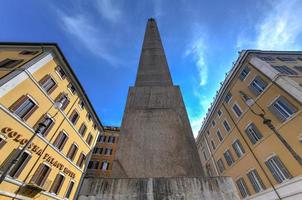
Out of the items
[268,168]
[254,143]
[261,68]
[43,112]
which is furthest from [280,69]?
[43,112]

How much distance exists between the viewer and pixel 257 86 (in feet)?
47.0

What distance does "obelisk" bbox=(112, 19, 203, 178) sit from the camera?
1990mm

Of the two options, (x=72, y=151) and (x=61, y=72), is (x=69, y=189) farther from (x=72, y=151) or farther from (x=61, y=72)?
(x=61, y=72)

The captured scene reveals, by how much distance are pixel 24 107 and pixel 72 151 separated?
700 centimetres

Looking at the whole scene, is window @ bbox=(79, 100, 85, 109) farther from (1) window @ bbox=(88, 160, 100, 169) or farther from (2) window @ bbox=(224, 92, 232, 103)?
(2) window @ bbox=(224, 92, 232, 103)

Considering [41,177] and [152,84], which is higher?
[41,177]

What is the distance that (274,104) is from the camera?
1246cm

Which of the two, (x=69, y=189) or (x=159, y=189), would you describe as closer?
(x=159, y=189)

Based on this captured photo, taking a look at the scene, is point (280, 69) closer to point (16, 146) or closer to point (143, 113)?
point (143, 113)

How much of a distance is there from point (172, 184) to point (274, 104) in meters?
14.6

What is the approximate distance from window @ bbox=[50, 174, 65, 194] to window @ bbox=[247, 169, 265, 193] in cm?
1754

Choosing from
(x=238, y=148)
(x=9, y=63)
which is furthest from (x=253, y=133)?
(x=9, y=63)

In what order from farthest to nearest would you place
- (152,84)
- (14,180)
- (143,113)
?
(14,180) < (152,84) < (143,113)

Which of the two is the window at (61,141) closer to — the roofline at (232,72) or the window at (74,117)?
the window at (74,117)
